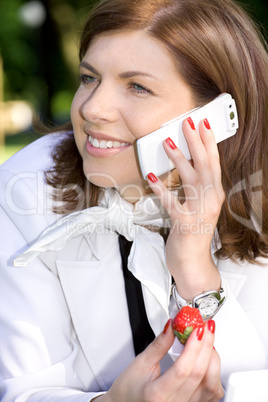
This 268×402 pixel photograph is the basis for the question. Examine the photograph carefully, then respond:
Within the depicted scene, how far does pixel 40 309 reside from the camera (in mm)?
2373

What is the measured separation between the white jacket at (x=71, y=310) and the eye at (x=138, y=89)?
2.13 ft

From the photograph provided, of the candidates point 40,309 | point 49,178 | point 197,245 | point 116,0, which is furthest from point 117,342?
point 116,0

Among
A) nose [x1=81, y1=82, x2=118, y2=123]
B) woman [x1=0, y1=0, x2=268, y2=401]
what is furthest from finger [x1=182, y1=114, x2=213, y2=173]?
nose [x1=81, y1=82, x2=118, y2=123]

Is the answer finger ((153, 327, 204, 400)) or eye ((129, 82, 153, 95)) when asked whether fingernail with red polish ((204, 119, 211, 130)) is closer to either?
eye ((129, 82, 153, 95))

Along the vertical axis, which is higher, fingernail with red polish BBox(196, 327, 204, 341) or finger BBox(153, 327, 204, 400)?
fingernail with red polish BBox(196, 327, 204, 341)

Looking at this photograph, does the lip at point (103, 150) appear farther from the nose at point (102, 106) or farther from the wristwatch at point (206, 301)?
the wristwatch at point (206, 301)

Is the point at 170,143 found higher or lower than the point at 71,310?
higher

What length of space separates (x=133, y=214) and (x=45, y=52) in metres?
10.5

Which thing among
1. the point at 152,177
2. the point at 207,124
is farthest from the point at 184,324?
the point at 207,124

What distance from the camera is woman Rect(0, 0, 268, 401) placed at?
7.59 feet

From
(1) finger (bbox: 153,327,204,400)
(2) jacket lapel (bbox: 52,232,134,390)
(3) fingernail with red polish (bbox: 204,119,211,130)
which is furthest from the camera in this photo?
(2) jacket lapel (bbox: 52,232,134,390)

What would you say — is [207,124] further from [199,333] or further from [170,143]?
[199,333]

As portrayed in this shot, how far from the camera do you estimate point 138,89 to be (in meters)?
2.34

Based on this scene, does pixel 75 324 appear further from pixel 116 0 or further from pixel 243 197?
pixel 116 0
